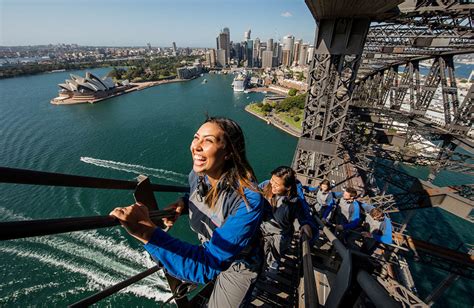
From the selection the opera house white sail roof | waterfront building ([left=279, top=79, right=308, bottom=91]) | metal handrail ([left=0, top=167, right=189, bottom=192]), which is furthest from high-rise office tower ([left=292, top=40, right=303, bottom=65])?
metal handrail ([left=0, top=167, right=189, bottom=192])

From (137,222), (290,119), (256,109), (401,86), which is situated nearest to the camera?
(137,222)

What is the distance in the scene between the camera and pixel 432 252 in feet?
17.4

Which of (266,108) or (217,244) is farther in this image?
(266,108)

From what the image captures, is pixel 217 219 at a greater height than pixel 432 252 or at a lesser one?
greater

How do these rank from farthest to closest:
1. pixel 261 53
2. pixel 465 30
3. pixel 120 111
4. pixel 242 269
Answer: pixel 261 53
pixel 120 111
pixel 465 30
pixel 242 269

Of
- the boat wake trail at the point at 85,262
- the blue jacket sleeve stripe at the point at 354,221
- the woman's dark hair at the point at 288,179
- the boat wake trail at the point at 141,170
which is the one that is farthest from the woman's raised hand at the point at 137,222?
the boat wake trail at the point at 141,170

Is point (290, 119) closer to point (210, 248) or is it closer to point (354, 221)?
point (354, 221)

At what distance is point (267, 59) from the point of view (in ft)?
294

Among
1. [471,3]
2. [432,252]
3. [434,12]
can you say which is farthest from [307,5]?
[432,252]

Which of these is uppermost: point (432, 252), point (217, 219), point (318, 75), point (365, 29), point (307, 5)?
point (307, 5)

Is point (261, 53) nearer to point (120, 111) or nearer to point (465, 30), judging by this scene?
point (120, 111)

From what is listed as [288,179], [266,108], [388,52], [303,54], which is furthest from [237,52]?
[288,179]

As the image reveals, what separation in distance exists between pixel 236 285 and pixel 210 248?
523mm

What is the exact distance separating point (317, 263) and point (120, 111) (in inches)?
1716
